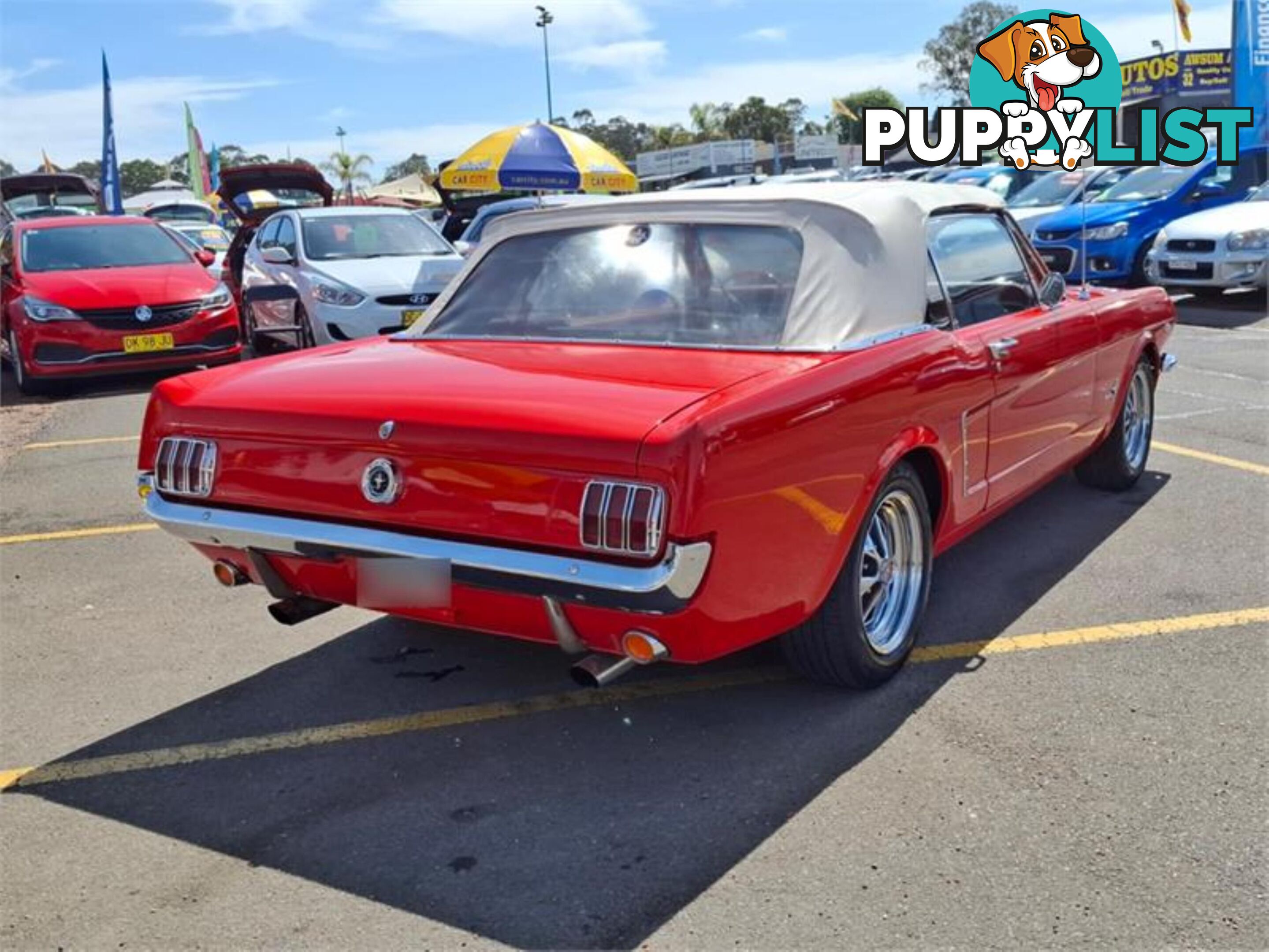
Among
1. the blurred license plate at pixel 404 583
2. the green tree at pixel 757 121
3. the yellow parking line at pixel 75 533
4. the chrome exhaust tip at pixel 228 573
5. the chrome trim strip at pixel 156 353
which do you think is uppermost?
the green tree at pixel 757 121

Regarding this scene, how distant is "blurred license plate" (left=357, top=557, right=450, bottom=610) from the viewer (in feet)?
10.6

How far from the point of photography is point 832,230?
3945mm

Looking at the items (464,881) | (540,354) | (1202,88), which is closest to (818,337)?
(540,354)

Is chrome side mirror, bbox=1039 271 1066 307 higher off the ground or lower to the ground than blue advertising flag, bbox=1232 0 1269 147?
lower

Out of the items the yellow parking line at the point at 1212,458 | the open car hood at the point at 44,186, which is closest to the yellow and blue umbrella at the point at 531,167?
the yellow parking line at the point at 1212,458

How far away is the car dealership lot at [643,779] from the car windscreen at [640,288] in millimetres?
1094

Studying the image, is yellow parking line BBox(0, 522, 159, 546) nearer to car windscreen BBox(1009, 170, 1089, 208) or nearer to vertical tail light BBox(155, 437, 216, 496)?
vertical tail light BBox(155, 437, 216, 496)

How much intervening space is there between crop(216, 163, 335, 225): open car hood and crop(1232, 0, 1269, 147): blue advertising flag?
46.8 feet

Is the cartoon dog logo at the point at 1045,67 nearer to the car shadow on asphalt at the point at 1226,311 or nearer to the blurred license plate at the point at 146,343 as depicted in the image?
the car shadow on asphalt at the point at 1226,311

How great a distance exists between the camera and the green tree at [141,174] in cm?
10462

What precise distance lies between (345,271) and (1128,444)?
6.89 m

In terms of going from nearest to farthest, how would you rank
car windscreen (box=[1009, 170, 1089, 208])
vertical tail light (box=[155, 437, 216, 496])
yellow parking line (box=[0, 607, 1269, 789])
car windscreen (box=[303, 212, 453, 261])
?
1. yellow parking line (box=[0, 607, 1269, 789])
2. vertical tail light (box=[155, 437, 216, 496])
3. car windscreen (box=[303, 212, 453, 261])
4. car windscreen (box=[1009, 170, 1089, 208])

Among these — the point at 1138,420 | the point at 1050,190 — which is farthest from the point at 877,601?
the point at 1050,190

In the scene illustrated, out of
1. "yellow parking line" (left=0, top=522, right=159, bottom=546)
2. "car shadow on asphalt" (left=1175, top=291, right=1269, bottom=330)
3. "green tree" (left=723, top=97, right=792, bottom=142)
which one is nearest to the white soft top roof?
"yellow parking line" (left=0, top=522, right=159, bottom=546)
